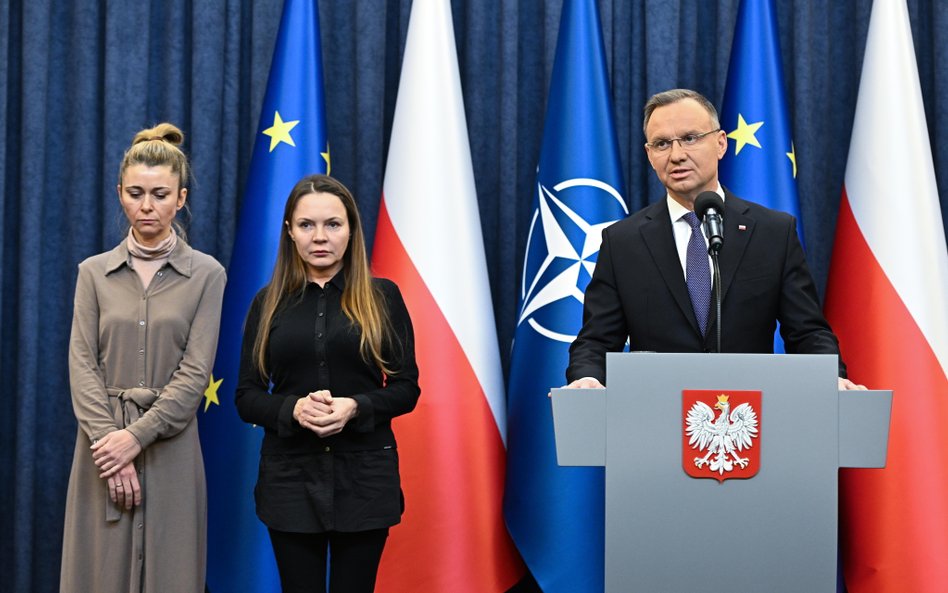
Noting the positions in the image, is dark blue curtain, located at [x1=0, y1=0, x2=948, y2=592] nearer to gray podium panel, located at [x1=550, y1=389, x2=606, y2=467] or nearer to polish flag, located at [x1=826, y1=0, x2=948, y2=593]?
polish flag, located at [x1=826, y1=0, x2=948, y2=593]

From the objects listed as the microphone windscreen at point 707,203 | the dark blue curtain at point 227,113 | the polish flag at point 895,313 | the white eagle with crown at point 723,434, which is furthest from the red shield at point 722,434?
the dark blue curtain at point 227,113

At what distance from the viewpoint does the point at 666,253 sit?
2.28 m

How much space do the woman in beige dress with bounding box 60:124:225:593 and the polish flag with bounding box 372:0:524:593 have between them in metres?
0.72

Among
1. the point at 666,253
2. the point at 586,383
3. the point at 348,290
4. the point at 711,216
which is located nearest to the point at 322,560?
the point at 348,290

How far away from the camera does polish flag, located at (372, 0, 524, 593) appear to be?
10.9 ft

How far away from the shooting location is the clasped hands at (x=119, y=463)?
2789mm

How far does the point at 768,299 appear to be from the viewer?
222 centimetres

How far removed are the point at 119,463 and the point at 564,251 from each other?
5.19ft

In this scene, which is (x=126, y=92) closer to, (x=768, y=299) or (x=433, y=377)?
(x=433, y=377)

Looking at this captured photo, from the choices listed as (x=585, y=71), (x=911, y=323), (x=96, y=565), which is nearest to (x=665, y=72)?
(x=585, y=71)

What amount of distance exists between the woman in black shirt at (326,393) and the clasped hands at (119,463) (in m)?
0.53

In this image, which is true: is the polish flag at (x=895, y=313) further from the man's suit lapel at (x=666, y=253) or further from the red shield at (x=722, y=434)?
the red shield at (x=722, y=434)

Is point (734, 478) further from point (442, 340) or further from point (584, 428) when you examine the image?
point (442, 340)

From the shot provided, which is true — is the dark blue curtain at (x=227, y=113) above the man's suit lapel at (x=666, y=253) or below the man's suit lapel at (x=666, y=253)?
above
